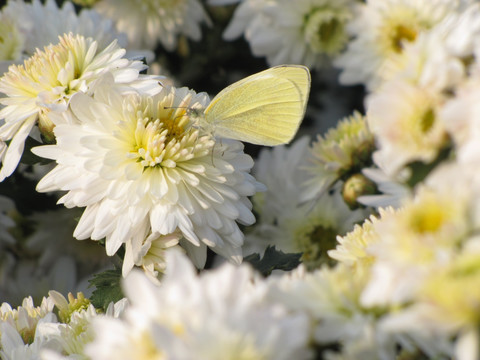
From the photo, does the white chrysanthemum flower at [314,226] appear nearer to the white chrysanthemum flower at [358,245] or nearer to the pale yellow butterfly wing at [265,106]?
the pale yellow butterfly wing at [265,106]

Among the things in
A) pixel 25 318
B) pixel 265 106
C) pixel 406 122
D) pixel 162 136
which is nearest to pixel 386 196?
pixel 265 106

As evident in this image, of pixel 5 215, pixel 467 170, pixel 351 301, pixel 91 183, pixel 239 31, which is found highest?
pixel 467 170

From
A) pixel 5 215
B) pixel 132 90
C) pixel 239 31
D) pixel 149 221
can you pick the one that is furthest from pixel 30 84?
pixel 239 31

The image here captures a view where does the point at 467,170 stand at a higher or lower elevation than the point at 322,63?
higher

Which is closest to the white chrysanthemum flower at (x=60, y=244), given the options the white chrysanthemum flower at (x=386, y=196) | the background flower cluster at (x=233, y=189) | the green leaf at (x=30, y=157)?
the background flower cluster at (x=233, y=189)

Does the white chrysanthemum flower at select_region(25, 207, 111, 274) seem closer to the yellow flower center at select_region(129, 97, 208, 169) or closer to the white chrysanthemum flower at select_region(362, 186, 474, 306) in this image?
the yellow flower center at select_region(129, 97, 208, 169)

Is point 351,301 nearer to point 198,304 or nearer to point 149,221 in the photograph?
point 198,304
